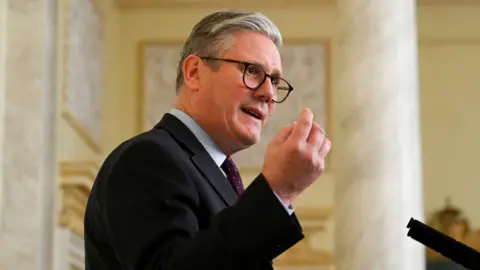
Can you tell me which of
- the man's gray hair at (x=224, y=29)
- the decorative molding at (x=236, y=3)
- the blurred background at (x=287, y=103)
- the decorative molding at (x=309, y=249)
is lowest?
the decorative molding at (x=309, y=249)

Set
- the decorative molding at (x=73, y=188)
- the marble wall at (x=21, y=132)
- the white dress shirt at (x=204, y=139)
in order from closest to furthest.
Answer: the white dress shirt at (x=204, y=139) < the marble wall at (x=21, y=132) < the decorative molding at (x=73, y=188)

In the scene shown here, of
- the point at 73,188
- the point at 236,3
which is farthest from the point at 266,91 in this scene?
the point at 236,3

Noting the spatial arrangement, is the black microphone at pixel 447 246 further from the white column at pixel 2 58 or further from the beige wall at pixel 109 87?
the beige wall at pixel 109 87

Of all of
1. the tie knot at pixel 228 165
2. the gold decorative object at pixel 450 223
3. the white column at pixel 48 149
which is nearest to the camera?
the tie knot at pixel 228 165

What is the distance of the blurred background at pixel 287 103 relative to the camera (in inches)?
307

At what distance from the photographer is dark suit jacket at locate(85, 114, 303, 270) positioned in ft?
6.51

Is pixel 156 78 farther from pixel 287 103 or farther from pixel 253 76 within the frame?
pixel 253 76

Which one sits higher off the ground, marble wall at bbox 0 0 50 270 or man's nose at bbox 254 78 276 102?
marble wall at bbox 0 0 50 270

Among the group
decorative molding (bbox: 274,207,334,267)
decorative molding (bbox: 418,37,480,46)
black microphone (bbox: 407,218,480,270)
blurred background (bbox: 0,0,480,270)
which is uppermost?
decorative molding (bbox: 418,37,480,46)

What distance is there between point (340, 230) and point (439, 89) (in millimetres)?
5283

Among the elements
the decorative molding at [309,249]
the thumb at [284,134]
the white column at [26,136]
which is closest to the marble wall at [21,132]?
the white column at [26,136]

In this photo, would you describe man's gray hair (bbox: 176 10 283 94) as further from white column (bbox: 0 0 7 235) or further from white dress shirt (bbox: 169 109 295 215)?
white column (bbox: 0 0 7 235)

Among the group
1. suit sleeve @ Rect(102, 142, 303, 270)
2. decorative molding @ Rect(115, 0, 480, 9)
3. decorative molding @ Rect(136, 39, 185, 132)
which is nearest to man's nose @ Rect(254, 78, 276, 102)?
suit sleeve @ Rect(102, 142, 303, 270)

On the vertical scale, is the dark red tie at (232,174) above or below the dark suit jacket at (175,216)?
above
